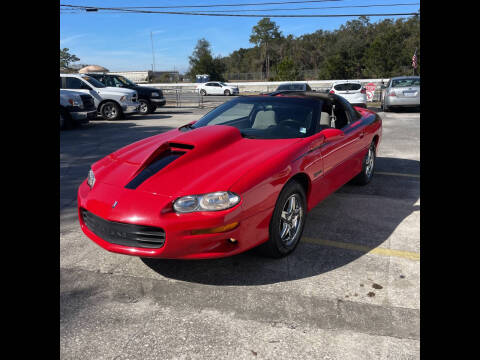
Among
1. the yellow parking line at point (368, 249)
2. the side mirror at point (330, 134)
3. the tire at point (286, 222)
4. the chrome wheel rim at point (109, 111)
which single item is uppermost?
the chrome wheel rim at point (109, 111)

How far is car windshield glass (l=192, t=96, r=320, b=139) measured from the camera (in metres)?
4.05

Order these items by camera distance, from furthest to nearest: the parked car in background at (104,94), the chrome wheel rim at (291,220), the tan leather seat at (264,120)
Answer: the parked car in background at (104,94) → the tan leather seat at (264,120) → the chrome wheel rim at (291,220)

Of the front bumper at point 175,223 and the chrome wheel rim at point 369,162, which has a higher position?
the chrome wheel rim at point 369,162

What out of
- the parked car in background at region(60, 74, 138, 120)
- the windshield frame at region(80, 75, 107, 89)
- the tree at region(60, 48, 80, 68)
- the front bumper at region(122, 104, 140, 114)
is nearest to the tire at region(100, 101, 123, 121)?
the parked car in background at region(60, 74, 138, 120)

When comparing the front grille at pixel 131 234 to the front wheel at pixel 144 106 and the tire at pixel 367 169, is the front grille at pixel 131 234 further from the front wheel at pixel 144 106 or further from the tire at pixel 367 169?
the front wheel at pixel 144 106

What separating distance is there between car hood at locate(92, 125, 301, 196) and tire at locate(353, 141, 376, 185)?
6.99 feet

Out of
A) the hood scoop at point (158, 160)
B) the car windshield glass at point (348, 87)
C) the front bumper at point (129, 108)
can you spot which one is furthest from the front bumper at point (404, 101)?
the hood scoop at point (158, 160)

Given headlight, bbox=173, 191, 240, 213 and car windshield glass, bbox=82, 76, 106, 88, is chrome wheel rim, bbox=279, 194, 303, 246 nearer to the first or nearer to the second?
headlight, bbox=173, 191, 240, 213

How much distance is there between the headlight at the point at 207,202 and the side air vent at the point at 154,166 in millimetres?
473

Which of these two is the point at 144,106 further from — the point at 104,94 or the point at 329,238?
the point at 329,238

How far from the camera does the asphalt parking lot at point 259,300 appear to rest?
2365 mm
